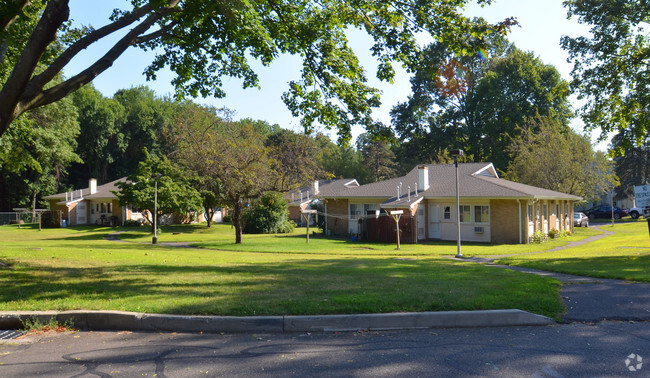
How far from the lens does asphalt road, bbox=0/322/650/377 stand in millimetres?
4906

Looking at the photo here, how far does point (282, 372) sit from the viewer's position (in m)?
4.90

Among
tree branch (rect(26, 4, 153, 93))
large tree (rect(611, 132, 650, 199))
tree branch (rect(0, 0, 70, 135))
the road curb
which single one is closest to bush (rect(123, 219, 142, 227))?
tree branch (rect(26, 4, 153, 93))

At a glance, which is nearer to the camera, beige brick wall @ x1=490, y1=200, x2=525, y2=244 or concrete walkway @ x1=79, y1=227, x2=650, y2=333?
concrete walkway @ x1=79, y1=227, x2=650, y2=333

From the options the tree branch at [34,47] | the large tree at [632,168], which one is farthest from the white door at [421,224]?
the large tree at [632,168]

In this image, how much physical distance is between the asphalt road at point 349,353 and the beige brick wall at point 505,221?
72.9 feet

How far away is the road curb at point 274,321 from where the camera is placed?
645 centimetres

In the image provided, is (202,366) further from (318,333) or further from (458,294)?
(458,294)

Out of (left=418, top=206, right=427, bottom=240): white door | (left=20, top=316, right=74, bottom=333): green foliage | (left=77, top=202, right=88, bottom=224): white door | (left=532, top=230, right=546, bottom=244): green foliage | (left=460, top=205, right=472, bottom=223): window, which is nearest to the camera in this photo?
(left=20, top=316, right=74, bottom=333): green foliage

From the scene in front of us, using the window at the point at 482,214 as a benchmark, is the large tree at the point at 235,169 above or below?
above

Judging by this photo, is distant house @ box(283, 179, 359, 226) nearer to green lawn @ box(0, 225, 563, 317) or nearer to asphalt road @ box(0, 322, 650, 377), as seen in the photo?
green lawn @ box(0, 225, 563, 317)

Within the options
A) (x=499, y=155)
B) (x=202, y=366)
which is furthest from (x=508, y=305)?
(x=499, y=155)

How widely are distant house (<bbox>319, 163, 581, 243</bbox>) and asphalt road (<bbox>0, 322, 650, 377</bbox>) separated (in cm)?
2205

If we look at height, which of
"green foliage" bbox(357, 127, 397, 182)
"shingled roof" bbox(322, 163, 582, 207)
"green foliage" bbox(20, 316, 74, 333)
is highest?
"green foliage" bbox(357, 127, 397, 182)

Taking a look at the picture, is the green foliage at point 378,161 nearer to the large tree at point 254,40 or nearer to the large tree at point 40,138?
the large tree at point 40,138
